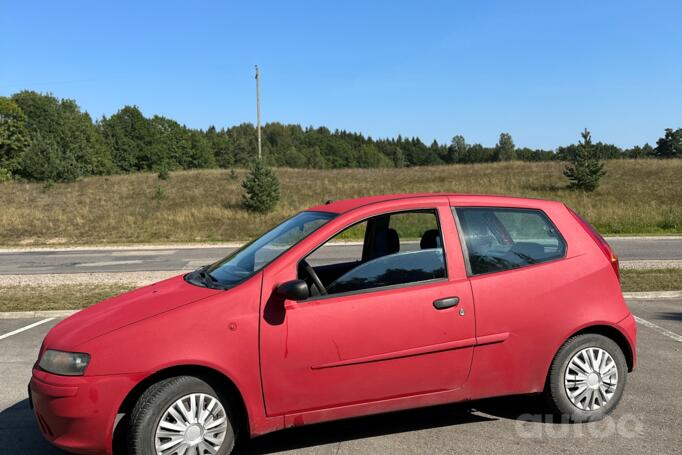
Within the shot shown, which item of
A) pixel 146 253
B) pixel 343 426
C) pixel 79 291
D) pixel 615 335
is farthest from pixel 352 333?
pixel 146 253

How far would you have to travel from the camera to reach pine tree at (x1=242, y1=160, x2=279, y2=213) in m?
28.3

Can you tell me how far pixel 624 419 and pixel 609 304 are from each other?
83 cm

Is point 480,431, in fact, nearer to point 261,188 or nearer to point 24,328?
point 24,328

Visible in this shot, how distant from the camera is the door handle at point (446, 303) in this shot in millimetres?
3510

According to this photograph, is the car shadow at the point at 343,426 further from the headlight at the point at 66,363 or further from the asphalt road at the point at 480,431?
the headlight at the point at 66,363

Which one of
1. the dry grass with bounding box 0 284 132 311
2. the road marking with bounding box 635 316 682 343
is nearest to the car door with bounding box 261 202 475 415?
the road marking with bounding box 635 316 682 343

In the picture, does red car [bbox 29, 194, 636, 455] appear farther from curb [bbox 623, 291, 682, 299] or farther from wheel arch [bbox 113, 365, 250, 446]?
curb [bbox 623, 291, 682, 299]

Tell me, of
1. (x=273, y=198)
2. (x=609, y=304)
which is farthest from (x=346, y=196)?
(x=609, y=304)

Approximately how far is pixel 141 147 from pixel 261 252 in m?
94.2

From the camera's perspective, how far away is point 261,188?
93.3 feet

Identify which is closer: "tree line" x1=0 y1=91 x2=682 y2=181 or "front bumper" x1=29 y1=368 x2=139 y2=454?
"front bumper" x1=29 y1=368 x2=139 y2=454

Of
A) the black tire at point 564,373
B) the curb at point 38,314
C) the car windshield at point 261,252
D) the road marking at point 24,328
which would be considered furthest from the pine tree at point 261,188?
the black tire at point 564,373

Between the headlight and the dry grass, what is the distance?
5453mm

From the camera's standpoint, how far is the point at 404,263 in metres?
3.65
